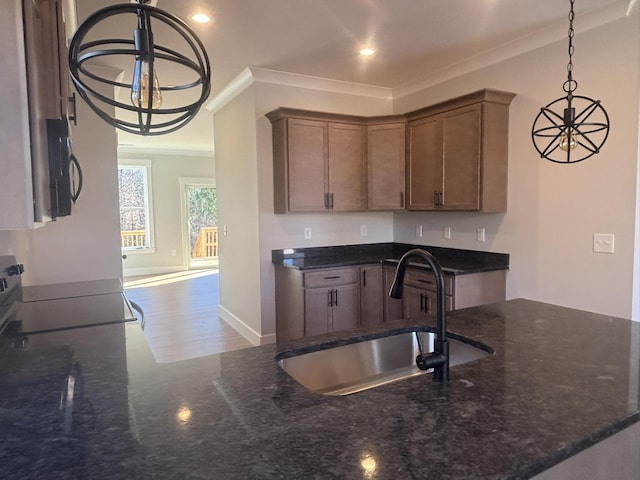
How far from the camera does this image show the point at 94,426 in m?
0.90

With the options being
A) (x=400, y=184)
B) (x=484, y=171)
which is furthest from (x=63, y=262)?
(x=484, y=171)

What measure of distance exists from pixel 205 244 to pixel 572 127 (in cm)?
917

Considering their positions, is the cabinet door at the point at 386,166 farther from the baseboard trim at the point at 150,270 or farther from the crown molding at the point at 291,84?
Answer: the baseboard trim at the point at 150,270

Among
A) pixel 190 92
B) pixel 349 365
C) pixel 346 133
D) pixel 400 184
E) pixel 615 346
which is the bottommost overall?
pixel 349 365

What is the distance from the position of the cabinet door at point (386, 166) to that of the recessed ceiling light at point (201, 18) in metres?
1.90

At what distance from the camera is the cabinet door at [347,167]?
4.15 meters

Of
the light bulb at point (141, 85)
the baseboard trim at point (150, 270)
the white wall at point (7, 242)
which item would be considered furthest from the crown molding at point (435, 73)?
the baseboard trim at point (150, 270)

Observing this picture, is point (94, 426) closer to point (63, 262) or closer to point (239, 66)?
point (63, 262)

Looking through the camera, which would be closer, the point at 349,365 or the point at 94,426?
the point at 94,426

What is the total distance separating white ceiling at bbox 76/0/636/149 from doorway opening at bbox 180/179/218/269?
5827 millimetres

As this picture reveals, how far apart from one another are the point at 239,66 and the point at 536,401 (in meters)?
3.70

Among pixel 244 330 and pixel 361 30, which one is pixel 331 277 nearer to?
pixel 244 330

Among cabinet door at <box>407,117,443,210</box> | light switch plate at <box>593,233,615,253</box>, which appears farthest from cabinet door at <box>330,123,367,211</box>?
light switch plate at <box>593,233,615,253</box>

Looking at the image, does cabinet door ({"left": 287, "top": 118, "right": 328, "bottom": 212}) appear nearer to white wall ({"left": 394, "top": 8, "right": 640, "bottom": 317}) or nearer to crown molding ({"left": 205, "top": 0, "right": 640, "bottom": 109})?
crown molding ({"left": 205, "top": 0, "right": 640, "bottom": 109})
